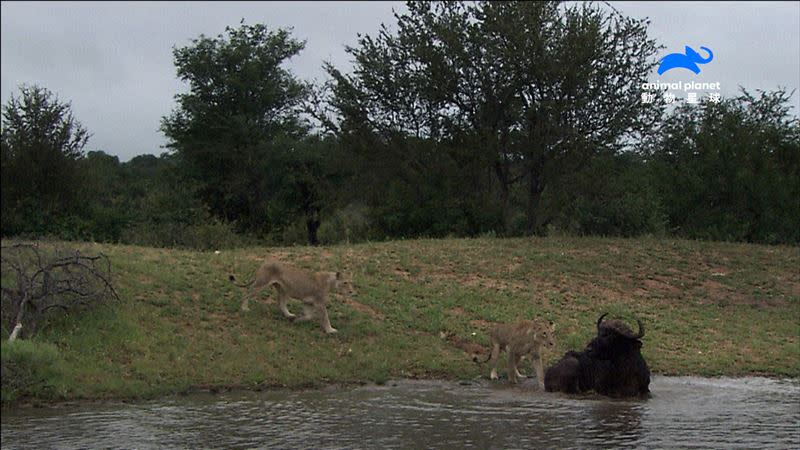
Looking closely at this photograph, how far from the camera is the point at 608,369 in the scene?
14508 millimetres

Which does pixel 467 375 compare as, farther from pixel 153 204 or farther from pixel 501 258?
pixel 153 204

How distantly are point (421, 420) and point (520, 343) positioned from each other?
135 inches

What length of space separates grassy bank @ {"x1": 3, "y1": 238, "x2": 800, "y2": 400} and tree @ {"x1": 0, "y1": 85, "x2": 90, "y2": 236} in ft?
15.0

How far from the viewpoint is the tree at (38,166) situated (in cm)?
398

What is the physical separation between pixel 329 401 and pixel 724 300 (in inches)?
509

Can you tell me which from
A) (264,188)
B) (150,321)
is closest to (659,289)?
(150,321)

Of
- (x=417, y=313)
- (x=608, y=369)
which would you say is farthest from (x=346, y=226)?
(x=608, y=369)

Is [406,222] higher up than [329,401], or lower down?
higher up

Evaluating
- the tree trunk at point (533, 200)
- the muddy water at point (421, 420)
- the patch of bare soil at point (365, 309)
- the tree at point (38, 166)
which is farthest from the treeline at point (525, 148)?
the tree at point (38, 166)

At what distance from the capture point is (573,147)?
32.4 meters

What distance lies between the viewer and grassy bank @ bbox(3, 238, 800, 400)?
14.3m

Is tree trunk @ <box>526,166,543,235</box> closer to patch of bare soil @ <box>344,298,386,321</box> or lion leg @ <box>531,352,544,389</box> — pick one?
patch of bare soil @ <box>344,298,386,321</box>

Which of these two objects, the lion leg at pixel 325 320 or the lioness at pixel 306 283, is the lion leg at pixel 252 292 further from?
the lion leg at pixel 325 320

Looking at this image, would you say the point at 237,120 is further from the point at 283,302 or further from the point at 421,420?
the point at 421,420
